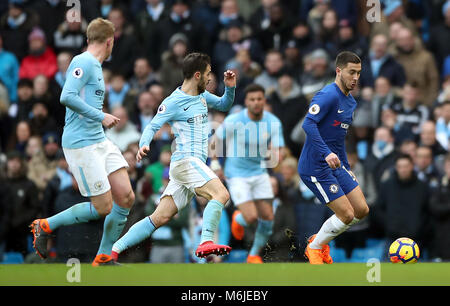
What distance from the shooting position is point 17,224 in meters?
13.4

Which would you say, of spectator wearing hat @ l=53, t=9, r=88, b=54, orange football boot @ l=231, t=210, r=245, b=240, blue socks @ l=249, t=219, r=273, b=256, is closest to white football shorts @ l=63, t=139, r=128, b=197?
blue socks @ l=249, t=219, r=273, b=256

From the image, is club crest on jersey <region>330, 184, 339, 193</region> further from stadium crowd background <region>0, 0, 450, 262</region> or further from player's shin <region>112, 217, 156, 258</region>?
player's shin <region>112, 217, 156, 258</region>

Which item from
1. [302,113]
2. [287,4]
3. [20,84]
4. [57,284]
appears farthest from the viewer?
[287,4]

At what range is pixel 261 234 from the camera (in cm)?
1254

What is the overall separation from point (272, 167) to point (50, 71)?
5.05 m

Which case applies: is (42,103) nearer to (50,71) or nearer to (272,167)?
(50,71)

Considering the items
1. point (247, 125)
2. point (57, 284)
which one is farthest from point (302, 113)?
point (57, 284)

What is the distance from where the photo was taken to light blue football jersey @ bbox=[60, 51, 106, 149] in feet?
30.2

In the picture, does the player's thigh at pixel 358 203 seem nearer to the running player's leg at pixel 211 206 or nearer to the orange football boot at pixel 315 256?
the orange football boot at pixel 315 256

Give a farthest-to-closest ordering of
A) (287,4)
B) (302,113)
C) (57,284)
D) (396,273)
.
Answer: (287,4) < (302,113) < (396,273) < (57,284)

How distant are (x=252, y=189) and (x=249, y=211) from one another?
33cm

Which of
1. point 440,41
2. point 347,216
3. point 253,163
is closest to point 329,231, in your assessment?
point 347,216

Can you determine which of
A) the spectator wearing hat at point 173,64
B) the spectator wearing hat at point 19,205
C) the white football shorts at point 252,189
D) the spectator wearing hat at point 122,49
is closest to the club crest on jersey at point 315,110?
the white football shorts at point 252,189
